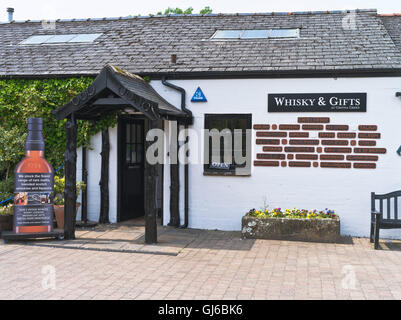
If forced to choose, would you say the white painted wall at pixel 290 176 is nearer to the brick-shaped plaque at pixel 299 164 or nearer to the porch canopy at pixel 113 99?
the brick-shaped plaque at pixel 299 164

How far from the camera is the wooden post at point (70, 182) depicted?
8992 millimetres

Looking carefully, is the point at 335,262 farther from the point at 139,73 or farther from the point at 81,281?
the point at 139,73

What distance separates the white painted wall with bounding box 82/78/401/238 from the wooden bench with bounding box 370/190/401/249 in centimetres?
30

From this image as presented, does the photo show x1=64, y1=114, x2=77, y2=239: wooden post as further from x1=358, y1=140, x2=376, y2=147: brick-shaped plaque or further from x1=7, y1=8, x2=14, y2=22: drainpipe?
x1=7, y1=8, x2=14, y2=22: drainpipe

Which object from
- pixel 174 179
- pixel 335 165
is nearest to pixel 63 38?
pixel 174 179

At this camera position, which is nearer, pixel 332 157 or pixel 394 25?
pixel 332 157

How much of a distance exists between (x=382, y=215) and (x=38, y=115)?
7.42 meters

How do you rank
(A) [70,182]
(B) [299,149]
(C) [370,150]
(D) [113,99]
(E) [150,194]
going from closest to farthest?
1. (E) [150,194]
2. (D) [113,99]
3. (A) [70,182]
4. (C) [370,150]
5. (B) [299,149]

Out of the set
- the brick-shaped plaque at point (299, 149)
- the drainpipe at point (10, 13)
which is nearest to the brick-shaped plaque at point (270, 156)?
the brick-shaped plaque at point (299, 149)

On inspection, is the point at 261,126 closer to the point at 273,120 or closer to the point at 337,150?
the point at 273,120

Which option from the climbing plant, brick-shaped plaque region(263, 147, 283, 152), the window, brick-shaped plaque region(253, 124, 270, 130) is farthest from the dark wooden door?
brick-shaped plaque region(263, 147, 283, 152)

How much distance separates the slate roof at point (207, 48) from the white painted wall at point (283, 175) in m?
0.36

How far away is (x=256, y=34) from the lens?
12086 mm
